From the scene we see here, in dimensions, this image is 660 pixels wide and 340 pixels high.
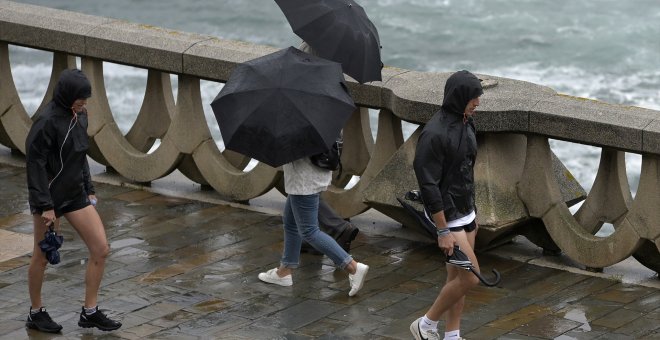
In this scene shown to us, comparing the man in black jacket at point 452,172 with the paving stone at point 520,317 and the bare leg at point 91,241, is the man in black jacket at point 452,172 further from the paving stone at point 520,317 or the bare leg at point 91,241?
the bare leg at point 91,241

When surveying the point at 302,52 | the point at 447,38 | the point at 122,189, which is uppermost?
the point at 302,52

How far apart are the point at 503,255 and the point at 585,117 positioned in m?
1.23

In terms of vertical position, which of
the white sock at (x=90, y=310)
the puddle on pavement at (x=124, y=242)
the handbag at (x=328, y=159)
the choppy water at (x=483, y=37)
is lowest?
the choppy water at (x=483, y=37)

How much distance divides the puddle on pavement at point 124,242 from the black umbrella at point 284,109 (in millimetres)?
1703

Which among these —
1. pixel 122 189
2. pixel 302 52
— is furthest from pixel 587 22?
pixel 302 52

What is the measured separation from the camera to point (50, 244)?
8516mm

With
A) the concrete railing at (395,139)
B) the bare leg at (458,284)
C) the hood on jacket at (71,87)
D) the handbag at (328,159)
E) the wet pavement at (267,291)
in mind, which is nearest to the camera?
the bare leg at (458,284)

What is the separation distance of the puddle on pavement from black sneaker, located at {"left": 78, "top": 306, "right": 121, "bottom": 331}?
1699mm

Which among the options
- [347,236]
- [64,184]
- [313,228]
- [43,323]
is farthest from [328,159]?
[43,323]

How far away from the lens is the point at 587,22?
28.3 m

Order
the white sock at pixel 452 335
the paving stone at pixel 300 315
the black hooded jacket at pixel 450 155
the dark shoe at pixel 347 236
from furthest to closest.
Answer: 1. the dark shoe at pixel 347 236
2. the paving stone at pixel 300 315
3. the white sock at pixel 452 335
4. the black hooded jacket at pixel 450 155

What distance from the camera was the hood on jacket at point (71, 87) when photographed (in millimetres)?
8289

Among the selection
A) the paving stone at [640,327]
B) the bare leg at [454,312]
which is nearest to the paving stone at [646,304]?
the paving stone at [640,327]

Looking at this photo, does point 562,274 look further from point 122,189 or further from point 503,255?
point 122,189
